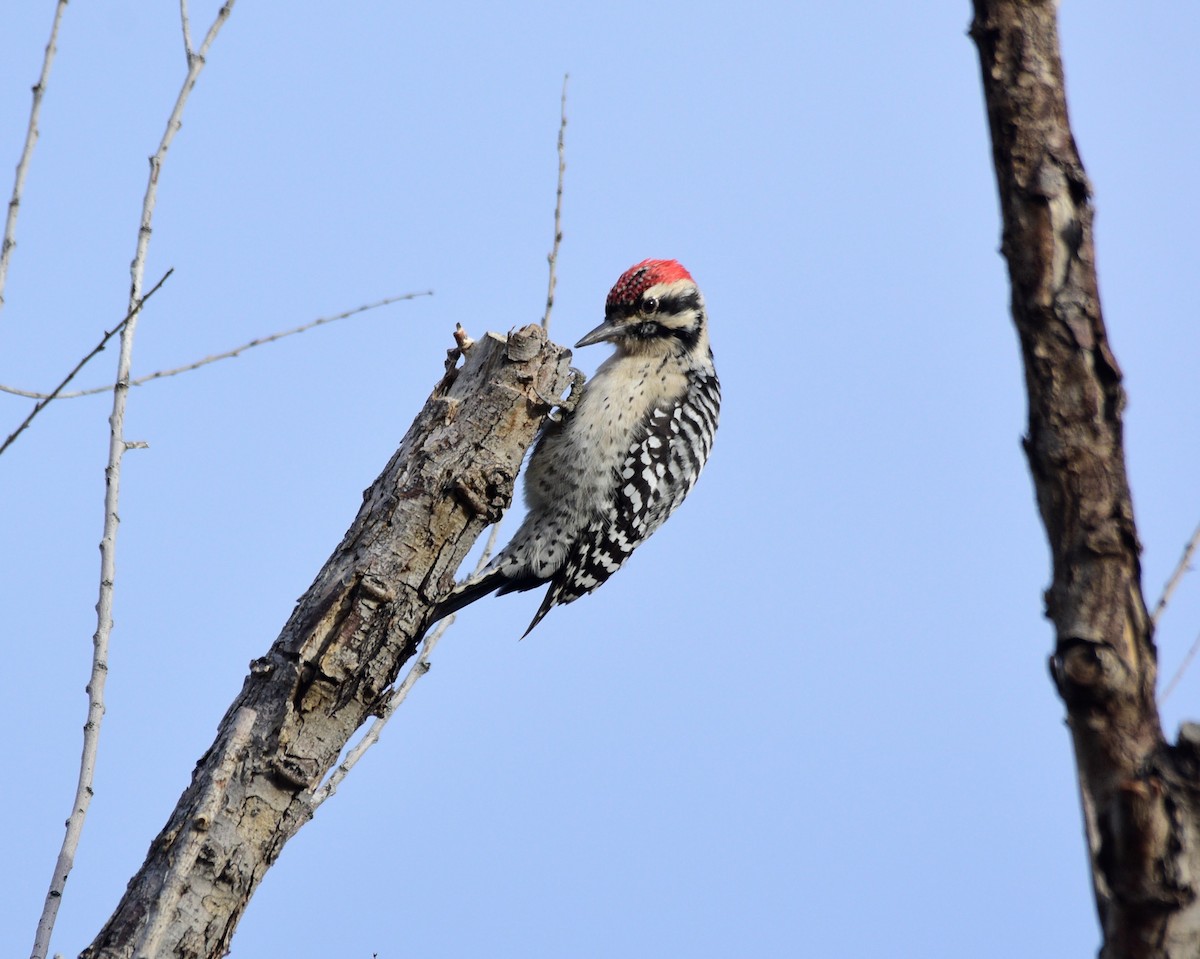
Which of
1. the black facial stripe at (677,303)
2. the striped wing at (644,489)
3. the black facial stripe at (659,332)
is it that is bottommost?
the striped wing at (644,489)

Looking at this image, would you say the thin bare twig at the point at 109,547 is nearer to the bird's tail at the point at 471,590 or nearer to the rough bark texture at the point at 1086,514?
the bird's tail at the point at 471,590

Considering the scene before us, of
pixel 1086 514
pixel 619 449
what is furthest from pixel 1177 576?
pixel 619 449

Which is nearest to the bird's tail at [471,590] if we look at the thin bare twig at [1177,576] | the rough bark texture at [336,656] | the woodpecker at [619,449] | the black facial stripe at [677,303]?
the woodpecker at [619,449]

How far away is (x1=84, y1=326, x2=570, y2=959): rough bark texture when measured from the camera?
3217mm

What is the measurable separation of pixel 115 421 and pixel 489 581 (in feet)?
7.10

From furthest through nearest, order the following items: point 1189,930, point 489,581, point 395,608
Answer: point 489,581
point 395,608
point 1189,930

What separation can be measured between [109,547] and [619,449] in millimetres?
2626

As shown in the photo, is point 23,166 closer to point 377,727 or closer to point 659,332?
point 377,727

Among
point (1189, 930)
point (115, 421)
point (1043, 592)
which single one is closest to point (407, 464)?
point (115, 421)

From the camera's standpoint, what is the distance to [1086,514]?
195 centimetres

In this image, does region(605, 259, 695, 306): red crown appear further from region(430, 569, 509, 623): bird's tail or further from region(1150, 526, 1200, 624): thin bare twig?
region(1150, 526, 1200, 624): thin bare twig

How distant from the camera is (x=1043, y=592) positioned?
1959 millimetres

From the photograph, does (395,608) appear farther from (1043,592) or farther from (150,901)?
(1043,592)

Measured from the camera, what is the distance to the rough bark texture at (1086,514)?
181 cm
